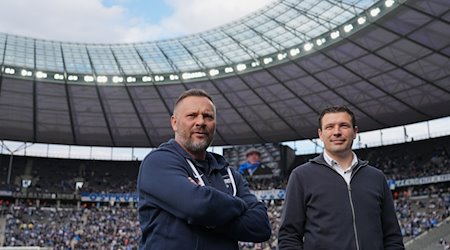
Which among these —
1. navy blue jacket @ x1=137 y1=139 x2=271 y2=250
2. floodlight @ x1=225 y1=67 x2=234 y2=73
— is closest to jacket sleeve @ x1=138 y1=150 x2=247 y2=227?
navy blue jacket @ x1=137 y1=139 x2=271 y2=250

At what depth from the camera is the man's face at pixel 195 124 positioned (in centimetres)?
276

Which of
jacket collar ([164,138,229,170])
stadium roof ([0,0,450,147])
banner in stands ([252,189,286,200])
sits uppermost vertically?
stadium roof ([0,0,450,147])

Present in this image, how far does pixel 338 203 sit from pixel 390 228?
0.48 meters

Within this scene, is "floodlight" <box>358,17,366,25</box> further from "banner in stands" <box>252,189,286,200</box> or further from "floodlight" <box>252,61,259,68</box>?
"banner in stands" <box>252,189,286,200</box>

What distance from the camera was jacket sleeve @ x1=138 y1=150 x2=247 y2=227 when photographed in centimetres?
246

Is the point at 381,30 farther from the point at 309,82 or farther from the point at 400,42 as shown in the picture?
the point at 309,82

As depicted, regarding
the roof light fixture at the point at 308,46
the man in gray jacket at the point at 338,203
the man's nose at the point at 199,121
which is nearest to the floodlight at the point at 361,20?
the roof light fixture at the point at 308,46

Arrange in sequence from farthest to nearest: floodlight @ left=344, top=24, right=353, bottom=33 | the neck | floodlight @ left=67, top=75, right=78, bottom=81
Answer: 1. floodlight @ left=67, top=75, right=78, bottom=81
2. floodlight @ left=344, top=24, right=353, bottom=33
3. the neck

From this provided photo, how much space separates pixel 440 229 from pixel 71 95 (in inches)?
1040

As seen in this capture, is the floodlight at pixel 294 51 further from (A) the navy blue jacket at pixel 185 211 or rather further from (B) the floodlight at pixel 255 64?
(A) the navy blue jacket at pixel 185 211

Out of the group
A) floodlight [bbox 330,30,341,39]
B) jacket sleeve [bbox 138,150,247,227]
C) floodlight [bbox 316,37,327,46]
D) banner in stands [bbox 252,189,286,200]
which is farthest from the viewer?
banner in stands [bbox 252,189,286,200]

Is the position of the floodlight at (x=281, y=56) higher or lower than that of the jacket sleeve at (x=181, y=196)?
higher

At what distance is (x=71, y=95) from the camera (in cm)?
3491

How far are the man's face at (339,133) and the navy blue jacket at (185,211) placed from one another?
44.8 inches
